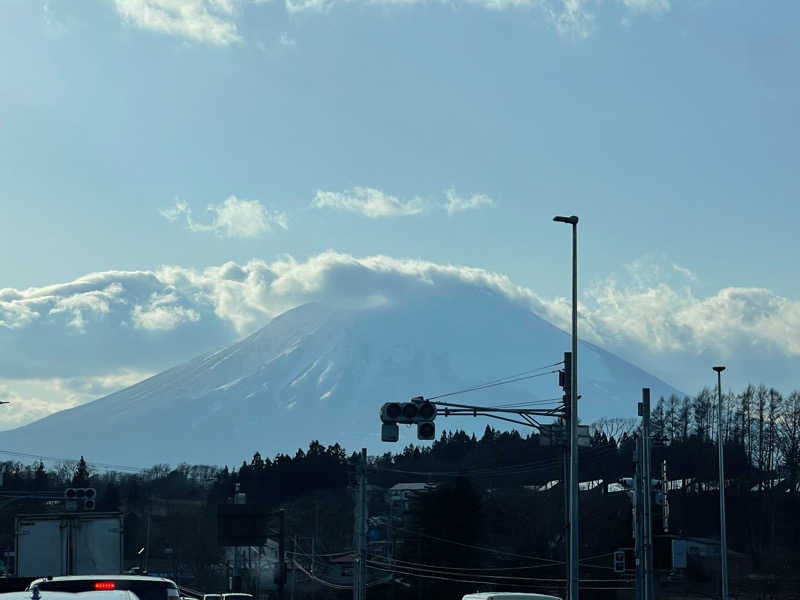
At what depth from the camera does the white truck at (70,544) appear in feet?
94.7

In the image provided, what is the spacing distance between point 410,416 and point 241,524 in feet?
68.9

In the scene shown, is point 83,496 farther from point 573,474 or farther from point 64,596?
point 64,596

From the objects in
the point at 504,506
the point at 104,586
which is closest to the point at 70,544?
the point at 104,586

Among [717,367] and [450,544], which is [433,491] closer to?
[450,544]

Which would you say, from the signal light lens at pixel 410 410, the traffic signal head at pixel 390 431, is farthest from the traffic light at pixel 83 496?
the signal light lens at pixel 410 410

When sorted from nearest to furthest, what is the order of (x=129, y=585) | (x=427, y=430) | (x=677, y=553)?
(x=129, y=585)
(x=427, y=430)
(x=677, y=553)

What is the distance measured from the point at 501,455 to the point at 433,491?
188ft

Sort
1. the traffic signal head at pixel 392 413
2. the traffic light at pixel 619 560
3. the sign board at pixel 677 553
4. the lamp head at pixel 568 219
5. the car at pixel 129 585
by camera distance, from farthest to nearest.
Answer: the traffic light at pixel 619 560
the sign board at pixel 677 553
the lamp head at pixel 568 219
the traffic signal head at pixel 392 413
the car at pixel 129 585

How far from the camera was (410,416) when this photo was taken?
111 feet

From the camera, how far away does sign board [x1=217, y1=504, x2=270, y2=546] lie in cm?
5216

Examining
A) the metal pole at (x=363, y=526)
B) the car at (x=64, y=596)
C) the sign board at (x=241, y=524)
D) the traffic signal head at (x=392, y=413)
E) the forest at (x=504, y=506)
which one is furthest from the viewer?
the forest at (x=504, y=506)

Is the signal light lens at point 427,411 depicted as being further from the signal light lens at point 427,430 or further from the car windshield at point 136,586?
the car windshield at point 136,586

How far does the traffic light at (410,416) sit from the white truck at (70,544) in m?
7.87

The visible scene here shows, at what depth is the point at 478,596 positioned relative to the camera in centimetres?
2652
